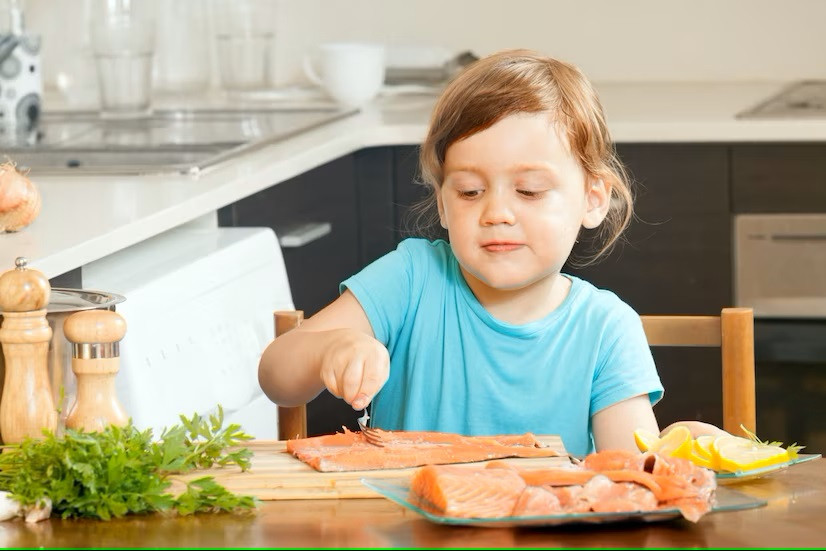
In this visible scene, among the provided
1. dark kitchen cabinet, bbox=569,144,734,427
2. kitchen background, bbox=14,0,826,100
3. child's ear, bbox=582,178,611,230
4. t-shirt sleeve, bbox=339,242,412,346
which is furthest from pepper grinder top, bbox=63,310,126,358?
kitchen background, bbox=14,0,826,100

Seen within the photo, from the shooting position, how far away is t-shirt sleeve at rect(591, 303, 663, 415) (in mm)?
1322

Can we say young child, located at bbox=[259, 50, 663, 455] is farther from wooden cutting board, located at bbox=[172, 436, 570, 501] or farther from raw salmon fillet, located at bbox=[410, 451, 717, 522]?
raw salmon fillet, located at bbox=[410, 451, 717, 522]

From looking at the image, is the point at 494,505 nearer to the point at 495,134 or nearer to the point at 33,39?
the point at 495,134

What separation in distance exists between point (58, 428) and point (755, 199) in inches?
70.7

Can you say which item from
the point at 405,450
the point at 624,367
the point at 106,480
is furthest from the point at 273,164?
the point at 106,480

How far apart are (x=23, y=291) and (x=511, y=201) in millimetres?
486

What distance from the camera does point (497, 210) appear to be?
1.24 m

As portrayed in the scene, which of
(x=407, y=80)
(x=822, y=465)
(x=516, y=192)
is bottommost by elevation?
(x=822, y=465)

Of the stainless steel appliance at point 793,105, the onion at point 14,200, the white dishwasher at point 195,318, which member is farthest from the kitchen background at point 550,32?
the onion at point 14,200

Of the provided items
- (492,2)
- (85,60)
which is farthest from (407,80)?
(85,60)

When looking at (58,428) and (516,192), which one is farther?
(516,192)

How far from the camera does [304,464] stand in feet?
3.16

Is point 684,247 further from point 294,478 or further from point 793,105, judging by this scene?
point 294,478

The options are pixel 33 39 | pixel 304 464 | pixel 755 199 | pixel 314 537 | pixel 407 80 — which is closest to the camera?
pixel 314 537
